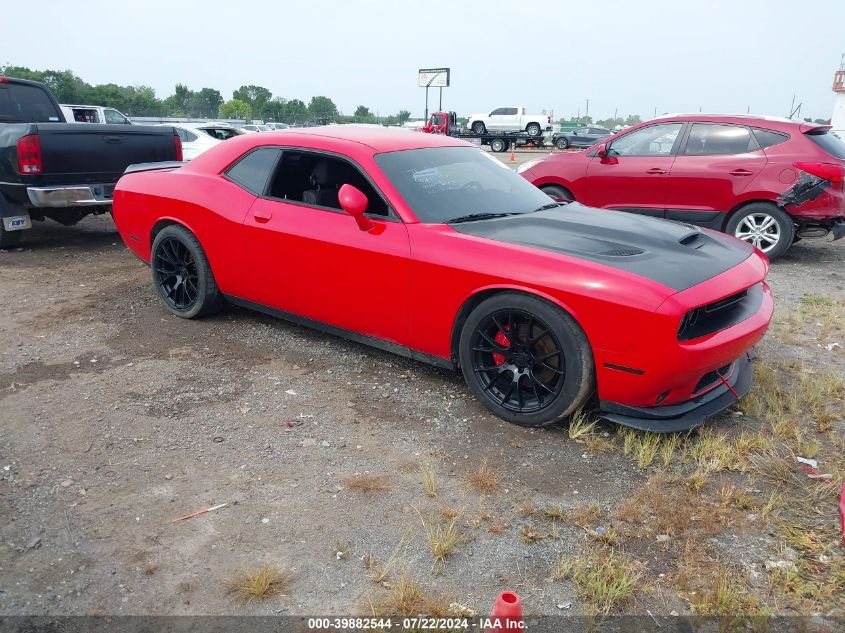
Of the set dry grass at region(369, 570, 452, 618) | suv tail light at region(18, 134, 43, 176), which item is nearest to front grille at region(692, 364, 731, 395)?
dry grass at region(369, 570, 452, 618)

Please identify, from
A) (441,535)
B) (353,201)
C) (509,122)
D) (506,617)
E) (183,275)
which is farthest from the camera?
(509,122)

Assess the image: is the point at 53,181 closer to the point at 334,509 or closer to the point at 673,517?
the point at 334,509

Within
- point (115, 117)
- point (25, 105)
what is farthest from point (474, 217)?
point (115, 117)

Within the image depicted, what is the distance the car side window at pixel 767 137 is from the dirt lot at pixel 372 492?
134 inches

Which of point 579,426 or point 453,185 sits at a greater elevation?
point 453,185

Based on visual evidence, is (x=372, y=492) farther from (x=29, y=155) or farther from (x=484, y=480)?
(x=29, y=155)

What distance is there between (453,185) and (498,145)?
31483mm

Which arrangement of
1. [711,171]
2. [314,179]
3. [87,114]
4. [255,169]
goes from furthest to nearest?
[87,114]
[711,171]
[255,169]
[314,179]

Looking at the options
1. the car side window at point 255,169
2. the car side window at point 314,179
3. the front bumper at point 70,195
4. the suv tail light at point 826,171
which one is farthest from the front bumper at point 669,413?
the front bumper at point 70,195

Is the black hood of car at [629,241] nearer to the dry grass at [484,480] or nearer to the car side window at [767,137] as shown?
the dry grass at [484,480]

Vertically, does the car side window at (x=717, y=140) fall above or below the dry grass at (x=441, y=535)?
above

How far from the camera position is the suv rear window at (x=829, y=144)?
7004mm

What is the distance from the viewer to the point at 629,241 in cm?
364

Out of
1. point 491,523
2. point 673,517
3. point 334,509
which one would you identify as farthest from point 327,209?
point 673,517
